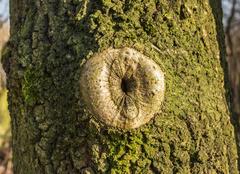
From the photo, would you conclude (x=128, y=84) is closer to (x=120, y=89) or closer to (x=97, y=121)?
(x=120, y=89)

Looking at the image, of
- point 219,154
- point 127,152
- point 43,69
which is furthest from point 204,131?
point 43,69

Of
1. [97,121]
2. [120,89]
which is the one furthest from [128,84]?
[97,121]

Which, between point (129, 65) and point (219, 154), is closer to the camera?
point (129, 65)

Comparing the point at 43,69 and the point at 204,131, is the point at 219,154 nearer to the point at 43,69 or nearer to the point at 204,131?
the point at 204,131

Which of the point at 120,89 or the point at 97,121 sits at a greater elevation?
the point at 120,89
